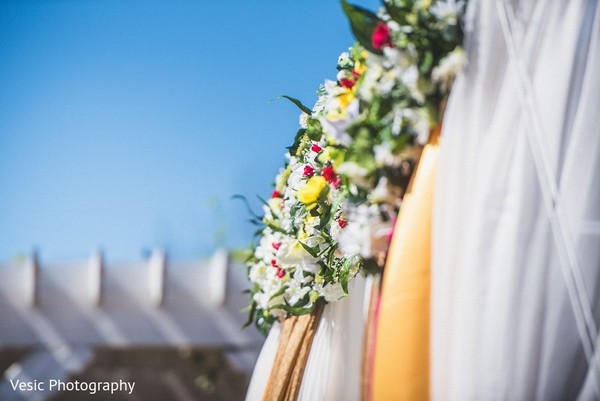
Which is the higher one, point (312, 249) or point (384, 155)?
point (384, 155)

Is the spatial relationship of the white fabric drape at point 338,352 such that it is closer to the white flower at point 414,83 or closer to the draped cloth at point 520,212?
the draped cloth at point 520,212

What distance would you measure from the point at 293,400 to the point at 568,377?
3.42 ft

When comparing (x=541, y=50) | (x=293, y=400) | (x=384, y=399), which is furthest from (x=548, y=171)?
(x=293, y=400)

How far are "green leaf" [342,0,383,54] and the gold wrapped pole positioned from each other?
3.33 feet

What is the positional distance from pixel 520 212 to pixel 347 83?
0.68 metres

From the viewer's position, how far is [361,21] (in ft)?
5.24

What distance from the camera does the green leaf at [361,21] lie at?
62.7 inches

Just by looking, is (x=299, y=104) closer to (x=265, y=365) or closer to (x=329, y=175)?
(x=329, y=175)

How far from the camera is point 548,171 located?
1.38m

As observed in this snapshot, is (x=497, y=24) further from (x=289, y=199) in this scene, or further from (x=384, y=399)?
(x=289, y=199)

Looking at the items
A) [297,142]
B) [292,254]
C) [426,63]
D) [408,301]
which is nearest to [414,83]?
[426,63]

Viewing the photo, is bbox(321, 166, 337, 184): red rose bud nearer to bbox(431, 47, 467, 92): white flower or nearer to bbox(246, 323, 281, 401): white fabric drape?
bbox(431, 47, 467, 92): white flower

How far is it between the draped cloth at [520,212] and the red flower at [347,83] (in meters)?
0.43

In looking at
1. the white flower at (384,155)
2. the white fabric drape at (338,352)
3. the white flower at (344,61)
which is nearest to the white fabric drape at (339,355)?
the white fabric drape at (338,352)
